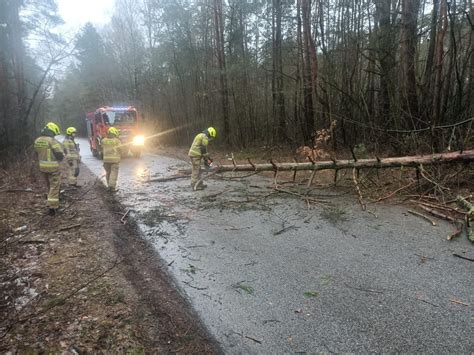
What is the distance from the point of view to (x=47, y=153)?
659 centimetres

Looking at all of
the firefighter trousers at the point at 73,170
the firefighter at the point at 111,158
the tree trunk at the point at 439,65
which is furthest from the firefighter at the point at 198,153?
the tree trunk at the point at 439,65

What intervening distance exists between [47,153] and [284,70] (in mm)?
12691

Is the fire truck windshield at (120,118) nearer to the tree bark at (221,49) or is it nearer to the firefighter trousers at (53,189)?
the tree bark at (221,49)

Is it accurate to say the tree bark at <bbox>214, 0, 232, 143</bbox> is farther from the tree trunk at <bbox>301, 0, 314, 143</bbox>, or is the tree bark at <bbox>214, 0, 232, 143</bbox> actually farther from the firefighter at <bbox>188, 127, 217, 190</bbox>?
the firefighter at <bbox>188, 127, 217, 190</bbox>

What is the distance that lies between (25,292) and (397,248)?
15.6 ft

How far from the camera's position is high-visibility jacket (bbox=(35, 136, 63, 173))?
21.5 ft

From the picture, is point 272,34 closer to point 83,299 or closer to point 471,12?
point 471,12

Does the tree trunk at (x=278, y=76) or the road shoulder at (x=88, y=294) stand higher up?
the tree trunk at (x=278, y=76)

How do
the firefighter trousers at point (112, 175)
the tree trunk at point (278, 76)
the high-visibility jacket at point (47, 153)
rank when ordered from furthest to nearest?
the tree trunk at point (278, 76) → the firefighter trousers at point (112, 175) → the high-visibility jacket at point (47, 153)

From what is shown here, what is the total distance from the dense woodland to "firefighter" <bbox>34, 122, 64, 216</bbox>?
5.45 meters

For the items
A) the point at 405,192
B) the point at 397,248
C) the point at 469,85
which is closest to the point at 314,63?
the point at 469,85

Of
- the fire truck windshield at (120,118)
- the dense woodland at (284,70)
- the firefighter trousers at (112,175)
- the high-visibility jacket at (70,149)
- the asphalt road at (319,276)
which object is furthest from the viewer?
the fire truck windshield at (120,118)

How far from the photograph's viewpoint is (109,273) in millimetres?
3988

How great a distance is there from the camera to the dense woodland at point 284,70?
9070 mm
